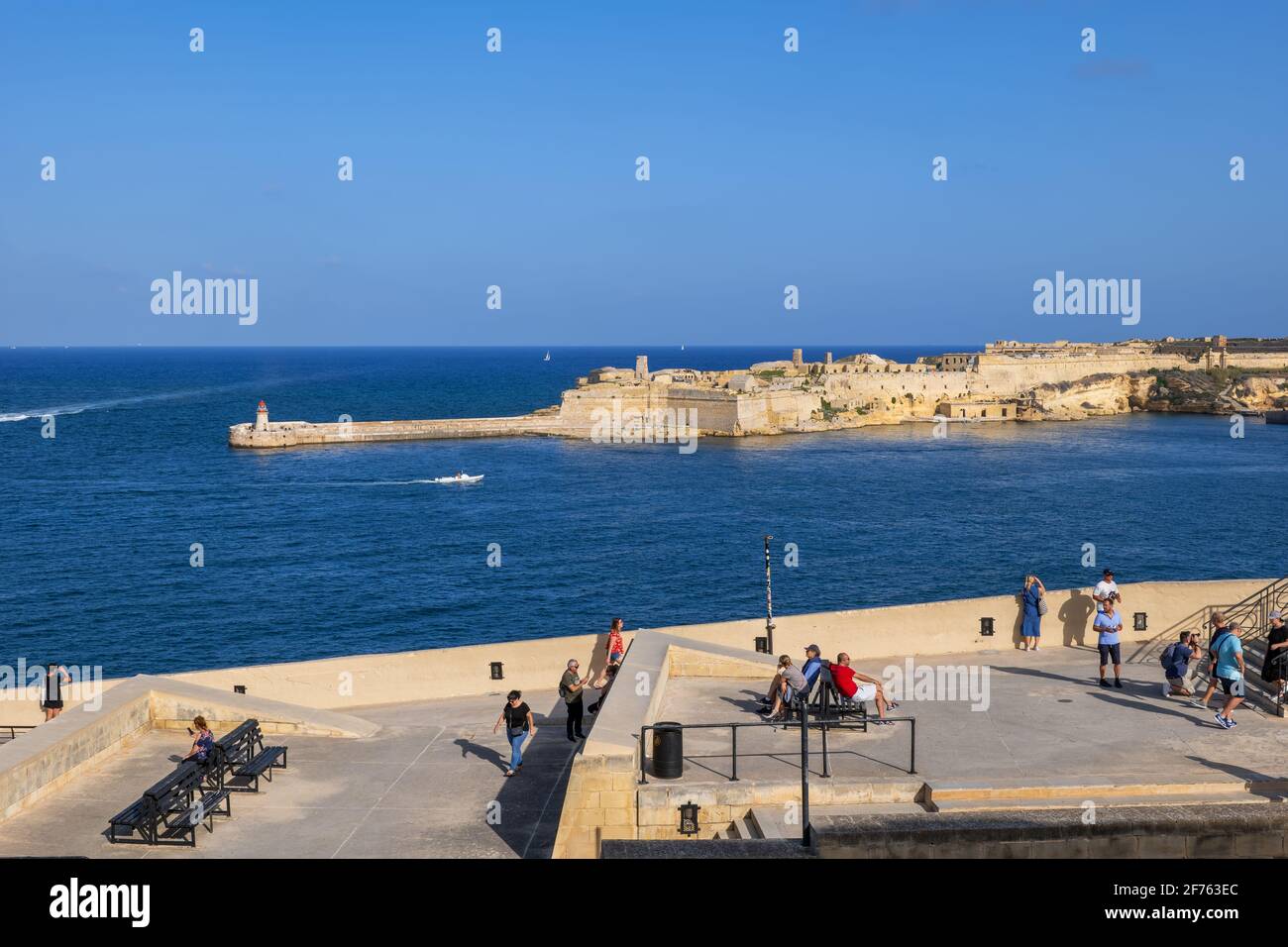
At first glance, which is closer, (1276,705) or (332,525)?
(1276,705)

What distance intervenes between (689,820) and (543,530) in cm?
4313

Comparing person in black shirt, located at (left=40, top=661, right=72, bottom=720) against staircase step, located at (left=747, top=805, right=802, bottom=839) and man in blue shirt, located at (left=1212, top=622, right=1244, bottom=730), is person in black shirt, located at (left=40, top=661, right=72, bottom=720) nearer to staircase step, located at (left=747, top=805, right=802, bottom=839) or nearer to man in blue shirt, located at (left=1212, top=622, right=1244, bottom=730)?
staircase step, located at (left=747, top=805, right=802, bottom=839)

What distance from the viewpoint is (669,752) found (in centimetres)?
995

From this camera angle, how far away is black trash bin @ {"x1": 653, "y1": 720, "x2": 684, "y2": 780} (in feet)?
32.6

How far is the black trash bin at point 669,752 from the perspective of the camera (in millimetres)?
9945

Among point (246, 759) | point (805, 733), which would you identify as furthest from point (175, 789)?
point (805, 733)

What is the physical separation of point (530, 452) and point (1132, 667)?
238ft

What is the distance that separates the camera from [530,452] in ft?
279

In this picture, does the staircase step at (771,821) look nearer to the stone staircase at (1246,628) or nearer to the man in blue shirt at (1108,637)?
the man in blue shirt at (1108,637)

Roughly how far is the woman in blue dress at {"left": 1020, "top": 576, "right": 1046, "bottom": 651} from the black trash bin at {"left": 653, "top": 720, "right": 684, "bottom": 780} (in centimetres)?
646

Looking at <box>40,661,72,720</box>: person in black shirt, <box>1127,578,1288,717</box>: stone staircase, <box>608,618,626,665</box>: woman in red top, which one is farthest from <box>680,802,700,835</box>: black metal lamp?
<box>40,661,72,720</box>: person in black shirt

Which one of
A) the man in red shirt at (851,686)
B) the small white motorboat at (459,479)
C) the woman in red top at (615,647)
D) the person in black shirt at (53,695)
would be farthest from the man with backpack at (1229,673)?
the small white motorboat at (459,479)
